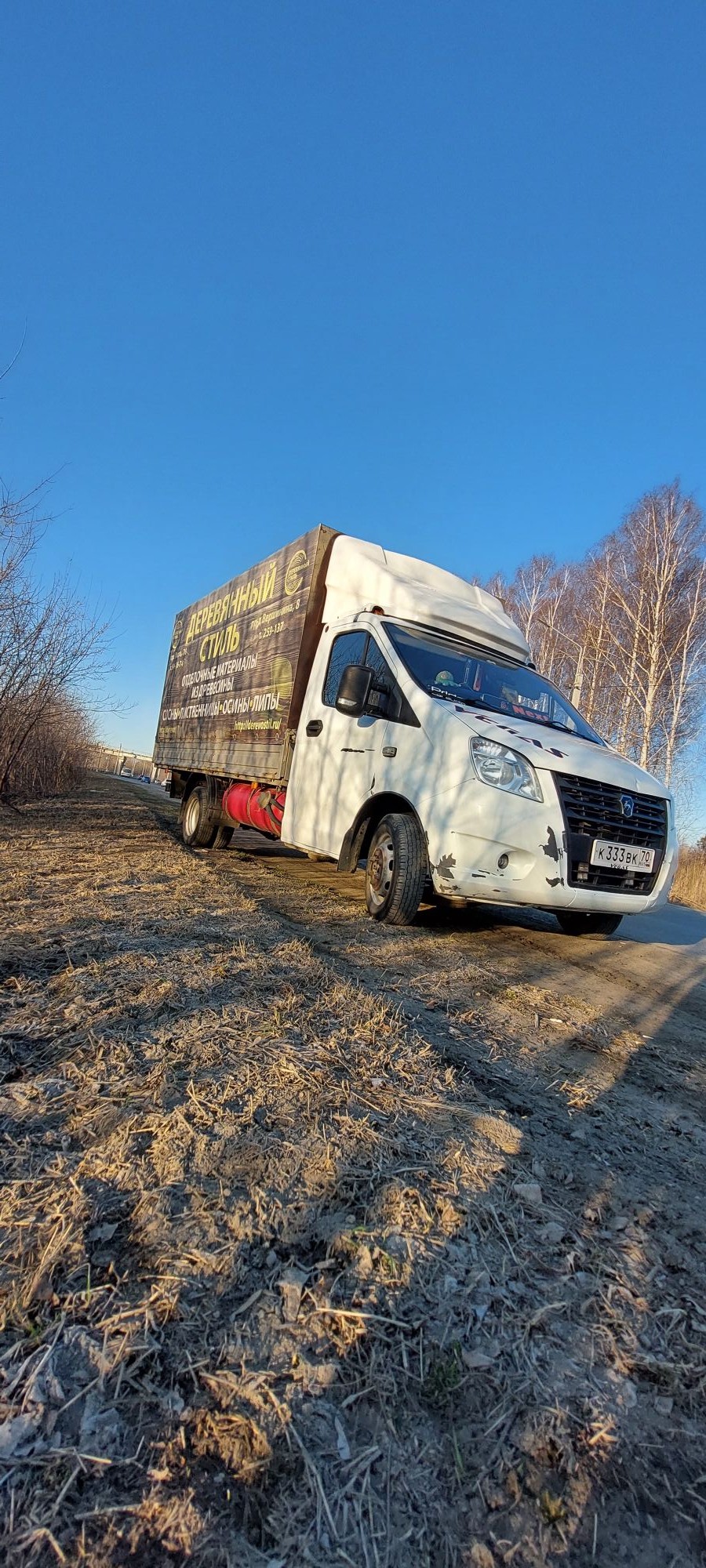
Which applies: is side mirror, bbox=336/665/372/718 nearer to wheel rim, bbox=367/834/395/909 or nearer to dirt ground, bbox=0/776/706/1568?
wheel rim, bbox=367/834/395/909

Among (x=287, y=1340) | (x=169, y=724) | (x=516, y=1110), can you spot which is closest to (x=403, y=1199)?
(x=287, y=1340)

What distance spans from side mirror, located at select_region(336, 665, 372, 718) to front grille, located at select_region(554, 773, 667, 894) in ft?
4.87

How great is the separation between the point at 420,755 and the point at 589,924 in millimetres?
2310

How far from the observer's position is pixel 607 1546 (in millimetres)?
947

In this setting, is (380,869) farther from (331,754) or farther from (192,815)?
(192,815)

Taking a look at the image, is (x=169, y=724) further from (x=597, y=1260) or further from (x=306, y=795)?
(x=597, y=1260)

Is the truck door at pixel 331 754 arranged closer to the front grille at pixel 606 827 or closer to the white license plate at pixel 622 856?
the front grille at pixel 606 827

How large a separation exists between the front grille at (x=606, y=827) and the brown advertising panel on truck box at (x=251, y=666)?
294 centimetres

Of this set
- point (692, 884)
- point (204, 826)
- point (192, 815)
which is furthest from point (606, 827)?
point (692, 884)

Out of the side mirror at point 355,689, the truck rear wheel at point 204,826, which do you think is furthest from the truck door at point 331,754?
the truck rear wheel at point 204,826

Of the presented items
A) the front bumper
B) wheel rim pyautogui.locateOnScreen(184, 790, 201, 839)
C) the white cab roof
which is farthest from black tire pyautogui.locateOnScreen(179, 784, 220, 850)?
the front bumper

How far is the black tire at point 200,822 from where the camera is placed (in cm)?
849

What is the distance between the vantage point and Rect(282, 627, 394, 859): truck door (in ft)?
16.4

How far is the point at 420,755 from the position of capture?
14.5ft
